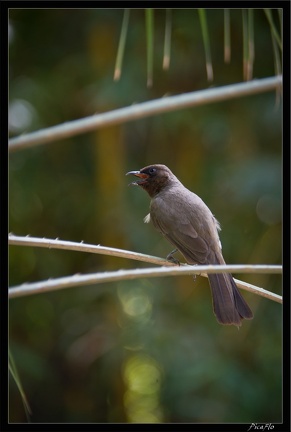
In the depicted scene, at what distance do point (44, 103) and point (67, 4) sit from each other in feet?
9.38

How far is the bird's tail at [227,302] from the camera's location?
291cm

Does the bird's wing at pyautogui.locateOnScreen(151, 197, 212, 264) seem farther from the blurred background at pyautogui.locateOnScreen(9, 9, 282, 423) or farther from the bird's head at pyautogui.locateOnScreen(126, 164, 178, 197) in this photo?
the blurred background at pyautogui.locateOnScreen(9, 9, 282, 423)

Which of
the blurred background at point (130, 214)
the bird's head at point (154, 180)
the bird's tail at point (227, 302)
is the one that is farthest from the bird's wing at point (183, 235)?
the blurred background at point (130, 214)

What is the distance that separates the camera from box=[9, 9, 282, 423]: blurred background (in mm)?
5160

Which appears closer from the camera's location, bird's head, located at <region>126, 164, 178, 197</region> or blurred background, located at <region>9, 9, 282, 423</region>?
bird's head, located at <region>126, 164, 178, 197</region>

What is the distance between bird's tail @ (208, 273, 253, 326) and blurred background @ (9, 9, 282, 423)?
1.99 meters

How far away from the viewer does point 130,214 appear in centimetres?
562

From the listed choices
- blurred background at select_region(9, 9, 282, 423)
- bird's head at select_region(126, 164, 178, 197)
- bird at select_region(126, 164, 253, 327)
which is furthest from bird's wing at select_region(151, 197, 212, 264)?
blurred background at select_region(9, 9, 282, 423)

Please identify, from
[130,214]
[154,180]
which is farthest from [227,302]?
[130,214]

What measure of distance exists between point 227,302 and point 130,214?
271 cm

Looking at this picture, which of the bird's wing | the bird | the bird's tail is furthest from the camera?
the bird's wing

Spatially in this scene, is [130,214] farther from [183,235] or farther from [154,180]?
[183,235]

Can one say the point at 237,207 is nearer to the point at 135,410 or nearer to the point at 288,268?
the point at 135,410

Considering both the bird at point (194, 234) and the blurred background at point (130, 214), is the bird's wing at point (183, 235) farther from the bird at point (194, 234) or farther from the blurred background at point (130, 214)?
the blurred background at point (130, 214)
